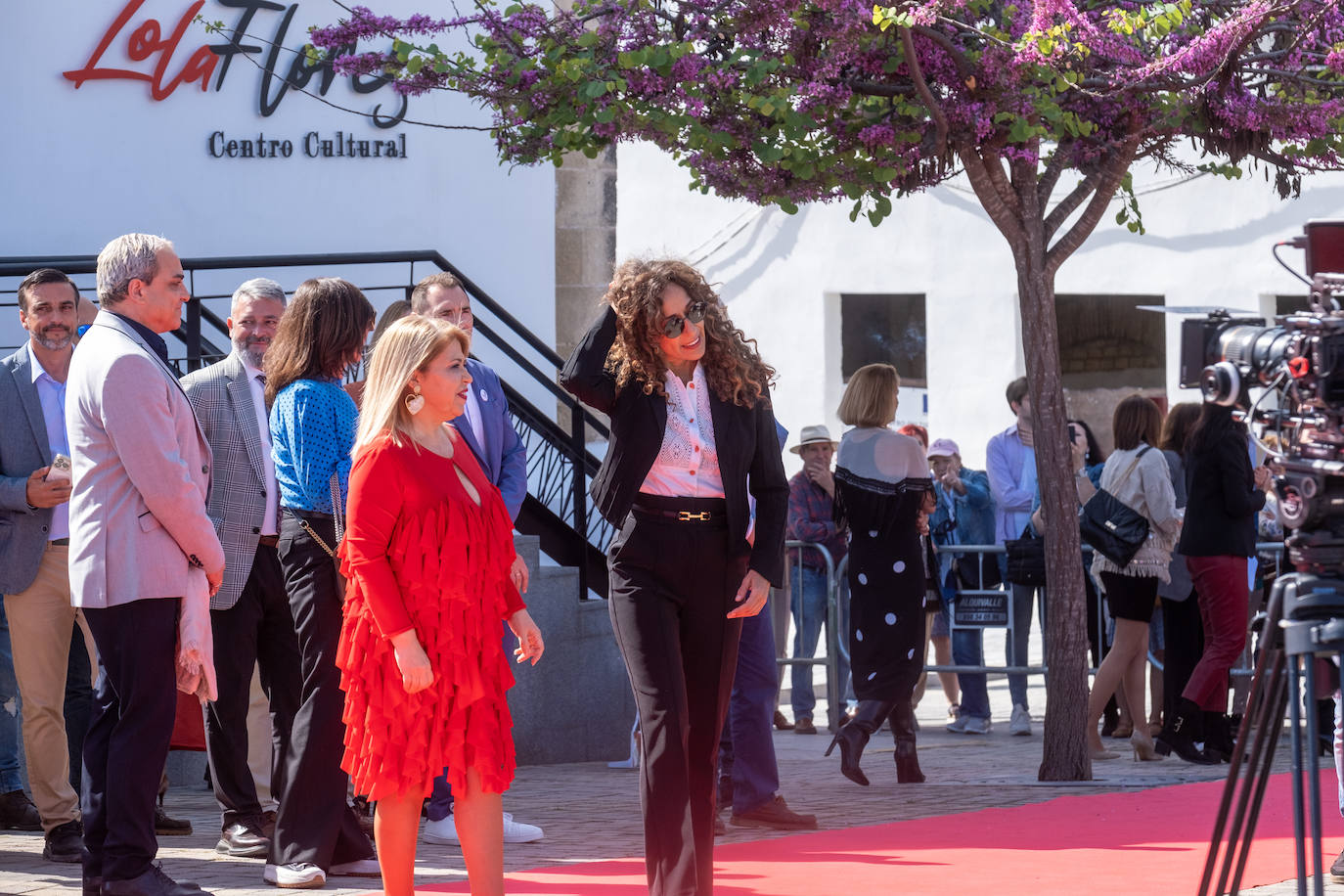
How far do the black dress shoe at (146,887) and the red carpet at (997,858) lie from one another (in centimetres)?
84

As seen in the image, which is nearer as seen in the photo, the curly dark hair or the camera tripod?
the camera tripod

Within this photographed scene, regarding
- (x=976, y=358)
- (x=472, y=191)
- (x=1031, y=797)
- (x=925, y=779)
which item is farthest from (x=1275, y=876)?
(x=976, y=358)

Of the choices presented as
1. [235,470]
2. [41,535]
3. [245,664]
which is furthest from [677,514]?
[41,535]

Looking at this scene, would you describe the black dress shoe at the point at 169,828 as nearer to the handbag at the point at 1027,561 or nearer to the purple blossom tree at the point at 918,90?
the purple blossom tree at the point at 918,90

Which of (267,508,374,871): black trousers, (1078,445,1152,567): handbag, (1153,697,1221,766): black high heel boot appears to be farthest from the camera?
(1078,445,1152,567): handbag

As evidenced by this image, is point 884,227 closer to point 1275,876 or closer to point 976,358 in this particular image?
point 976,358

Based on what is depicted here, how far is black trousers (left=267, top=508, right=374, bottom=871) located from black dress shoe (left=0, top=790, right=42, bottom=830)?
1847 millimetres

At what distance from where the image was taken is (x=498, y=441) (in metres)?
7.38

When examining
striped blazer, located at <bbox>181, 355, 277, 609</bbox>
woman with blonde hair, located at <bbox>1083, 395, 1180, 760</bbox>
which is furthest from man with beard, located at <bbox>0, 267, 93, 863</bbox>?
woman with blonde hair, located at <bbox>1083, 395, 1180, 760</bbox>

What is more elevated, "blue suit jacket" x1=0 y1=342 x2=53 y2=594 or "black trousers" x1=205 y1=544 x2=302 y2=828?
"blue suit jacket" x1=0 y1=342 x2=53 y2=594

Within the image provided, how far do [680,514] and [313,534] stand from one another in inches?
54.0

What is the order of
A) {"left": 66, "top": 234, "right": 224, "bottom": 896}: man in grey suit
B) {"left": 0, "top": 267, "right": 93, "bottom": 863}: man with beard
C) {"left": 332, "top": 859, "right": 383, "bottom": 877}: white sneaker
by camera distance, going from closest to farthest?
{"left": 66, "top": 234, "right": 224, "bottom": 896}: man in grey suit
{"left": 332, "top": 859, "right": 383, "bottom": 877}: white sneaker
{"left": 0, "top": 267, "right": 93, "bottom": 863}: man with beard

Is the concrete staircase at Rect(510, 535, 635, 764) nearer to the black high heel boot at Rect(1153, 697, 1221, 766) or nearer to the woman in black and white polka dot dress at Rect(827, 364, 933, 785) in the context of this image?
the woman in black and white polka dot dress at Rect(827, 364, 933, 785)

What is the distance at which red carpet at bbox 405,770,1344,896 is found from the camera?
621 cm
